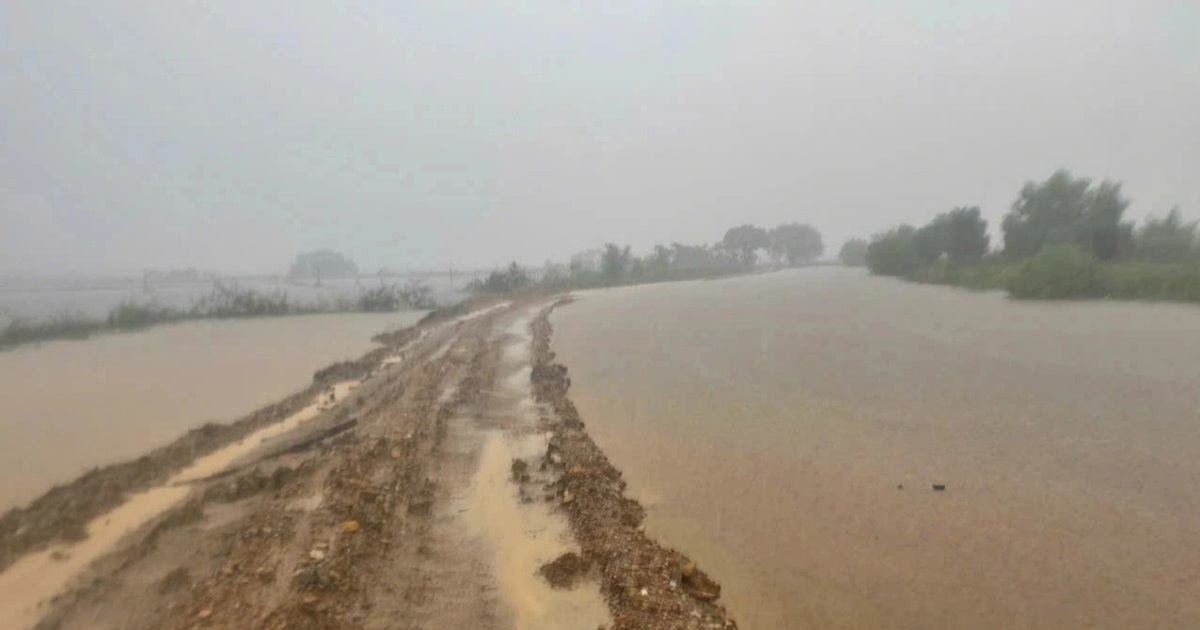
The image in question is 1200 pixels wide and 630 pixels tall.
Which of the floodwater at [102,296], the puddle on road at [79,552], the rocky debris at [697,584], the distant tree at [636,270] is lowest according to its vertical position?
the puddle on road at [79,552]

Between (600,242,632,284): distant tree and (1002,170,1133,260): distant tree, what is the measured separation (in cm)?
2748

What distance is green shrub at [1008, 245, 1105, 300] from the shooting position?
1788cm

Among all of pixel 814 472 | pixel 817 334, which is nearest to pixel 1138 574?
pixel 814 472

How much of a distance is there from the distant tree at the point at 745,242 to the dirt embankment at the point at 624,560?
78.8 m

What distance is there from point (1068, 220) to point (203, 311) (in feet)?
111

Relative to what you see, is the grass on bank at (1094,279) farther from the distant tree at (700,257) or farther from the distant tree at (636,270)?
the distant tree at (700,257)

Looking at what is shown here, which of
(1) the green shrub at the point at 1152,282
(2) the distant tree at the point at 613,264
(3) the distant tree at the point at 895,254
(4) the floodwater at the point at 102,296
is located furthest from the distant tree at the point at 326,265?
(1) the green shrub at the point at 1152,282

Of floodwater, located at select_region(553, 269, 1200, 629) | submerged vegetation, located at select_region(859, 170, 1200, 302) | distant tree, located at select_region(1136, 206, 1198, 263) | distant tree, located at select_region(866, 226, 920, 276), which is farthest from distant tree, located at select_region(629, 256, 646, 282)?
floodwater, located at select_region(553, 269, 1200, 629)

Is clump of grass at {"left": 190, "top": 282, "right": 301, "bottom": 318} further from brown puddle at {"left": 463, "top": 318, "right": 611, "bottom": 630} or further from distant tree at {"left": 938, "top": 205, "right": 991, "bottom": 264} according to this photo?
distant tree at {"left": 938, "top": 205, "right": 991, "bottom": 264}

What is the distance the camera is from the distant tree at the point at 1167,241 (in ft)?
73.5

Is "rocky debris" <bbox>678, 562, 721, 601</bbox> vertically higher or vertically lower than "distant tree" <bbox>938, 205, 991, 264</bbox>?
lower

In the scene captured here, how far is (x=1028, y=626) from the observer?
3473 mm

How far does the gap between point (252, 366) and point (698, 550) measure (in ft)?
40.3

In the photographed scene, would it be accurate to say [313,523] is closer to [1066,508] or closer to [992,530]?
[992,530]
